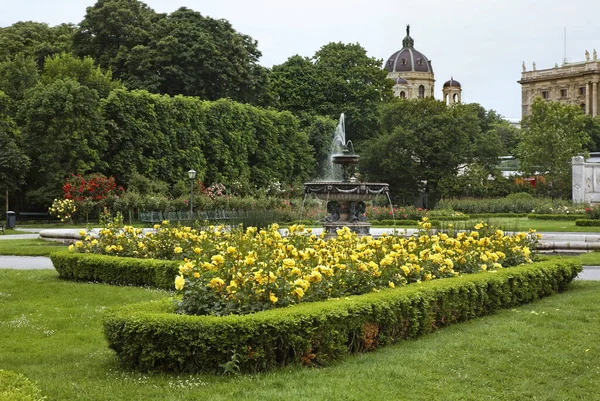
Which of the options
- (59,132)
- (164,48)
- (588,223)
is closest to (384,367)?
(588,223)

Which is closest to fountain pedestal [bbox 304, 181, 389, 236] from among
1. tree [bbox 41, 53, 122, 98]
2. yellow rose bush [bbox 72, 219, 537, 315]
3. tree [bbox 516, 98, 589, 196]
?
yellow rose bush [bbox 72, 219, 537, 315]

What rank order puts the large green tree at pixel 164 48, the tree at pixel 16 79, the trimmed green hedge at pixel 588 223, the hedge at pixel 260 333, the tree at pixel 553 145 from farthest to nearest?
1. the tree at pixel 553 145
2. the large green tree at pixel 164 48
3. the tree at pixel 16 79
4. the trimmed green hedge at pixel 588 223
5. the hedge at pixel 260 333

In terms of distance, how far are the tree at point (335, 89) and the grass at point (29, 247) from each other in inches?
1222

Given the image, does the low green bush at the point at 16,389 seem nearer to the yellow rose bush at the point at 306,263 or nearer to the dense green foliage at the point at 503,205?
the yellow rose bush at the point at 306,263

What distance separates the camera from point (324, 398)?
5.48 metres

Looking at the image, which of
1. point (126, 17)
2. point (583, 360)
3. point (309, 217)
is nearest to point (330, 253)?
point (583, 360)

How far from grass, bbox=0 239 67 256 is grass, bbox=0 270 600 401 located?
8995 millimetres

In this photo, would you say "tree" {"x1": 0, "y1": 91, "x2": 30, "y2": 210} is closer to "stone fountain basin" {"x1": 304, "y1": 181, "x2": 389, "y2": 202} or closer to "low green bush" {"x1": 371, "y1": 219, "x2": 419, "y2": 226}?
"low green bush" {"x1": 371, "y1": 219, "x2": 419, "y2": 226}

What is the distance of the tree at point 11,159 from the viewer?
104ft

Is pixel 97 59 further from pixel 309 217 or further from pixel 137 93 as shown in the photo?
pixel 309 217

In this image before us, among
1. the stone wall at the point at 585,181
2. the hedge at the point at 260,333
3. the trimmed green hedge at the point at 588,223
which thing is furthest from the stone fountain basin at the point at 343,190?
the stone wall at the point at 585,181

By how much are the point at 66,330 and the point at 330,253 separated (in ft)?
9.90

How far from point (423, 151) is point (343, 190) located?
28.3 m

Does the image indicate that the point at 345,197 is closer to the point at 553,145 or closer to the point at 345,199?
the point at 345,199
